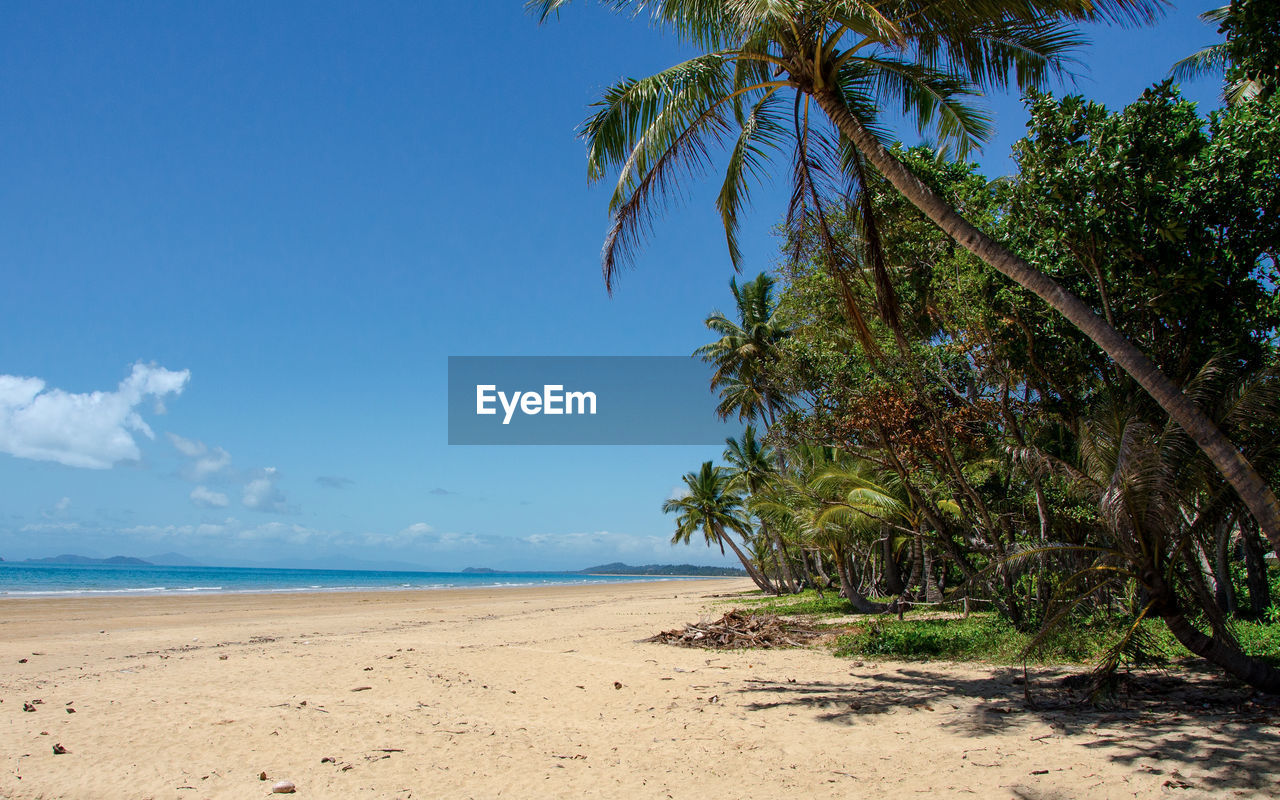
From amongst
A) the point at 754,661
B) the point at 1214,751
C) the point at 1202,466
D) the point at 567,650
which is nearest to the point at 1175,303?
the point at 1202,466

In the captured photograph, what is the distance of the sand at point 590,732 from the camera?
467 centimetres

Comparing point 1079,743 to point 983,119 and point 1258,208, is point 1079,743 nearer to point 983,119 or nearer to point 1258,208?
point 1258,208

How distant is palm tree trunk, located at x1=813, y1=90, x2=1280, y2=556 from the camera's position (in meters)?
5.16

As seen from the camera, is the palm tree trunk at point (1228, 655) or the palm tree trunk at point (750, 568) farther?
the palm tree trunk at point (750, 568)

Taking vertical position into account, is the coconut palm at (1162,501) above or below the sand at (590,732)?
above

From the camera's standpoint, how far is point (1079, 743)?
538 cm

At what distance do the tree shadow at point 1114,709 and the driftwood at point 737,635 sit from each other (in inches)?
114

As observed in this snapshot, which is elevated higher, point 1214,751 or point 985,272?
point 985,272

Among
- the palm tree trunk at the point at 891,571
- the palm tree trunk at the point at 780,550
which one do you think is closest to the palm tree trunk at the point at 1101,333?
the palm tree trunk at the point at 891,571

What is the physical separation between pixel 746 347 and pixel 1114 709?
21.6m

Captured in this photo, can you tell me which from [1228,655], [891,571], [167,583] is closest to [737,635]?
[1228,655]

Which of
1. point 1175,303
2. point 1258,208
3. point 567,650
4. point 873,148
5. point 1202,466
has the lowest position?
point 567,650

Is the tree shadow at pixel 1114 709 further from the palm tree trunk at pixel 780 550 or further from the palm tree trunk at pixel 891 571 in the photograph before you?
the palm tree trunk at pixel 780 550

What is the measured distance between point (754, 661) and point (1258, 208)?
24.6 ft
